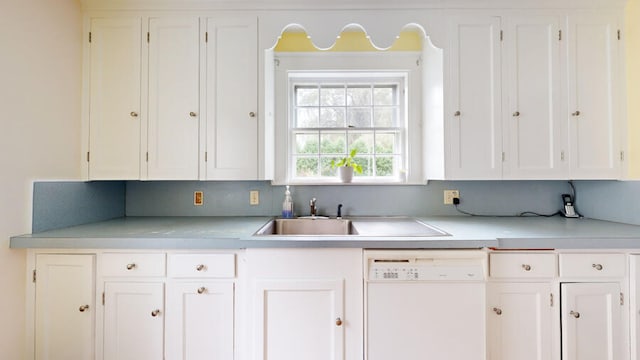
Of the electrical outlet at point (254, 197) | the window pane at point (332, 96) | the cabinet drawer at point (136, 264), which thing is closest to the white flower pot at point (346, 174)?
the window pane at point (332, 96)

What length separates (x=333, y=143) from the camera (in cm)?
254

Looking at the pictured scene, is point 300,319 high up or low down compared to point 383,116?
down

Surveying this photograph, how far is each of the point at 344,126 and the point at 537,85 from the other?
4.35ft

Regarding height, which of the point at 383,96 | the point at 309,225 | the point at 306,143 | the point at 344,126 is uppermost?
the point at 383,96

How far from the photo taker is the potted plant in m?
2.35

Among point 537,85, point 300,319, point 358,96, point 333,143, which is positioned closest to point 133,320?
point 300,319

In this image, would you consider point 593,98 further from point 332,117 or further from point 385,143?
point 332,117

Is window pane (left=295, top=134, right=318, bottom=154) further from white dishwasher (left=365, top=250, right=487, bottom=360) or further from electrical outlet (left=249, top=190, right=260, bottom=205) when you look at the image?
white dishwasher (left=365, top=250, right=487, bottom=360)

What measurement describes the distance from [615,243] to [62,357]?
2870 millimetres

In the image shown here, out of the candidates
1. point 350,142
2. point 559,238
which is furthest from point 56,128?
point 559,238

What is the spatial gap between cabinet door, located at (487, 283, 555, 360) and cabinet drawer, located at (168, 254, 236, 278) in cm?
134

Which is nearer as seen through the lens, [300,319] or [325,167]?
[300,319]

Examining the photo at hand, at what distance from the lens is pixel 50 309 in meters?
1.58

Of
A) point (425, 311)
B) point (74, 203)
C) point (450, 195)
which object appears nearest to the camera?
point (425, 311)
